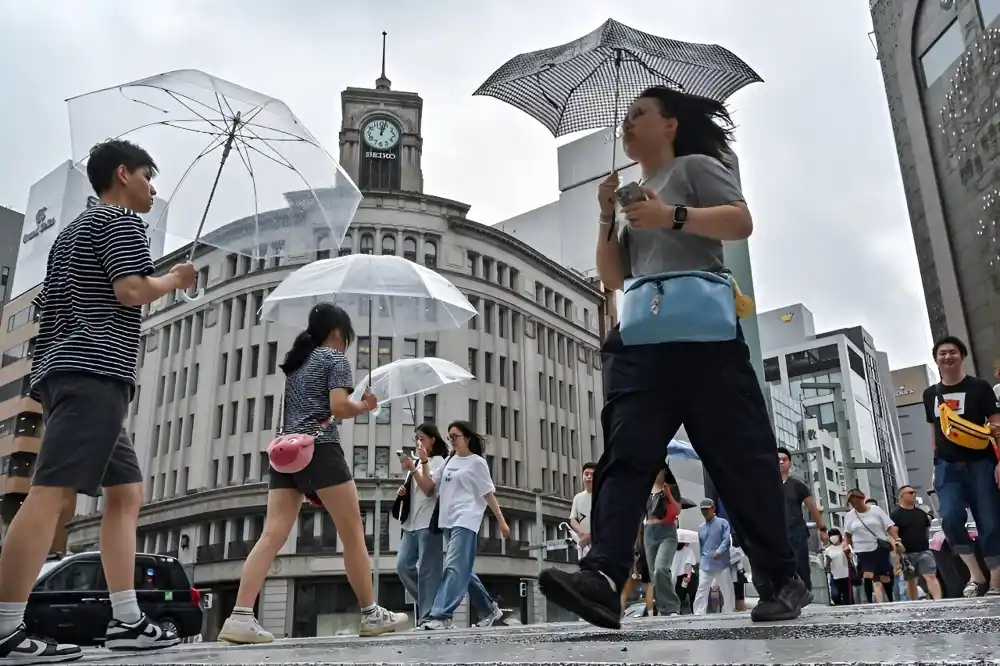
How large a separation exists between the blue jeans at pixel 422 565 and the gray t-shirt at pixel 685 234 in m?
4.02

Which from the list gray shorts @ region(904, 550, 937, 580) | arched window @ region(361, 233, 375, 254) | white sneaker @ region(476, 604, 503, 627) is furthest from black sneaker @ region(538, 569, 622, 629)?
arched window @ region(361, 233, 375, 254)

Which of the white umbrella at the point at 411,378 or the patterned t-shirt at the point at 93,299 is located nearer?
the patterned t-shirt at the point at 93,299

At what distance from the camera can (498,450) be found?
44750mm

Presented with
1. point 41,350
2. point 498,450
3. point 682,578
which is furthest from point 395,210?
point 41,350

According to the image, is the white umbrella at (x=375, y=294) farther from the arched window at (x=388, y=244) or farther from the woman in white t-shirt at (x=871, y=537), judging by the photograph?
the arched window at (x=388, y=244)

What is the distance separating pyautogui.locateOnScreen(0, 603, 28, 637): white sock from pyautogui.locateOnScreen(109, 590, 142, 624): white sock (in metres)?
0.55

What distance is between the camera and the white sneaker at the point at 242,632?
4.25 meters

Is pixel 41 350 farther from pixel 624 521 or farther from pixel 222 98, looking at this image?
pixel 222 98

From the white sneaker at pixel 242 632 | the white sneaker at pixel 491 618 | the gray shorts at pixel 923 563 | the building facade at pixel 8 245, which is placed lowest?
the white sneaker at pixel 491 618

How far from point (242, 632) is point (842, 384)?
287 feet

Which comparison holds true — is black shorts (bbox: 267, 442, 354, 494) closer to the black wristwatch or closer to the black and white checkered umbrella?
the black wristwatch

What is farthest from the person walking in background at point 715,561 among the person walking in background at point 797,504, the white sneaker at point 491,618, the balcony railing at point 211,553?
the balcony railing at point 211,553

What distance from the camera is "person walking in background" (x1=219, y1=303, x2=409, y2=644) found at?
4.41 meters

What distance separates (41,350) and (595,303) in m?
55.0
